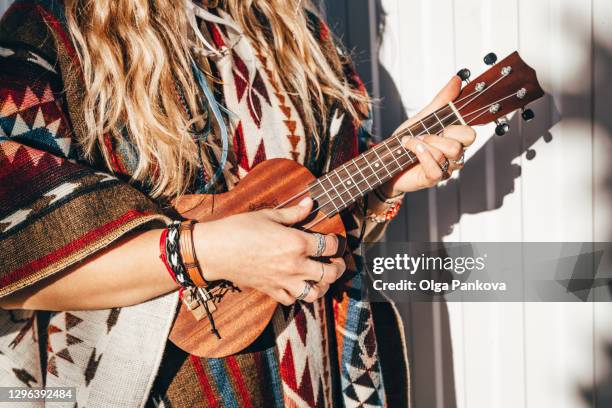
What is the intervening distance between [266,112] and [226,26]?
23cm

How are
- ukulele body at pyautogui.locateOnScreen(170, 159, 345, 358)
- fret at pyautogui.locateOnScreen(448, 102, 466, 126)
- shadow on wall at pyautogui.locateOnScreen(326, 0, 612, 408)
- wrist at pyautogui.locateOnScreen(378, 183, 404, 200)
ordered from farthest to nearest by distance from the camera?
shadow on wall at pyautogui.locateOnScreen(326, 0, 612, 408), wrist at pyautogui.locateOnScreen(378, 183, 404, 200), fret at pyautogui.locateOnScreen(448, 102, 466, 126), ukulele body at pyautogui.locateOnScreen(170, 159, 345, 358)

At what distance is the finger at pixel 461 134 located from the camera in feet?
3.73

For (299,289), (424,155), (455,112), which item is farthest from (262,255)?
(455,112)

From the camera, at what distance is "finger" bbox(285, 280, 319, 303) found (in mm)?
1023

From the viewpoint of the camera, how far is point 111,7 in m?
1.07

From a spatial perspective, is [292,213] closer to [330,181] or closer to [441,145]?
[330,181]

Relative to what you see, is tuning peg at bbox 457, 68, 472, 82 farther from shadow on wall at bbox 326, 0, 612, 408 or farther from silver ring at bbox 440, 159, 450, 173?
shadow on wall at bbox 326, 0, 612, 408

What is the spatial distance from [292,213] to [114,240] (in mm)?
329

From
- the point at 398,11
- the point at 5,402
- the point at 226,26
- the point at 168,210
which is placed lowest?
the point at 5,402

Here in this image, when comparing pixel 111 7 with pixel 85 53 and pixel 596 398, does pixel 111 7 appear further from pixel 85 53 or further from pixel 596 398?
pixel 596 398

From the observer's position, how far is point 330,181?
3.82ft

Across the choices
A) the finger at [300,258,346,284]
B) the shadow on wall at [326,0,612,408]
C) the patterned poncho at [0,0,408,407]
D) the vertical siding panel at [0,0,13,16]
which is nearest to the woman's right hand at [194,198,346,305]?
the finger at [300,258,346,284]

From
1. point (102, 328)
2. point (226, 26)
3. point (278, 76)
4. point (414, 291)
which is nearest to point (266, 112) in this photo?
point (278, 76)

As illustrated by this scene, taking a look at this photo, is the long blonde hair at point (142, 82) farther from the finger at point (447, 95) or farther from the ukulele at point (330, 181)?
the finger at point (447, 95)
